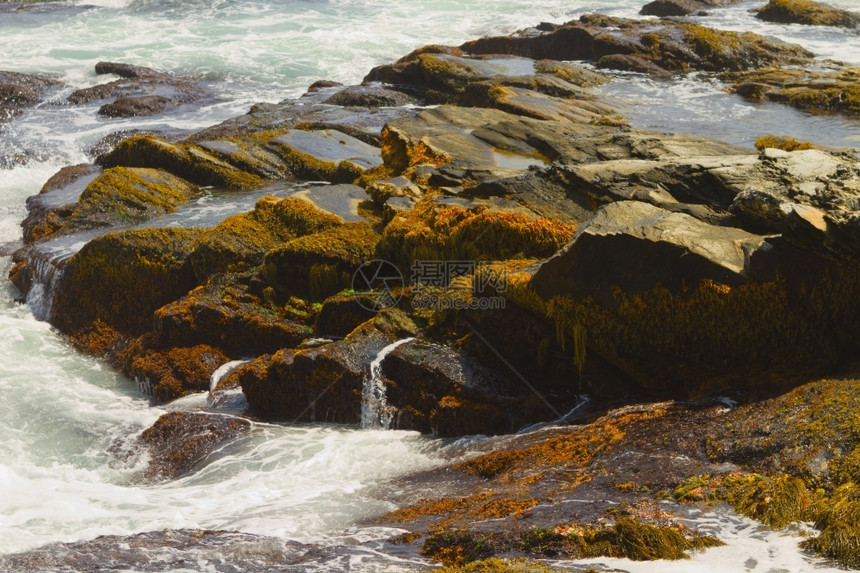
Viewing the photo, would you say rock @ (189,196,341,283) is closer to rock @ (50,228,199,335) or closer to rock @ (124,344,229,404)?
rock @ (50,228,199,335)

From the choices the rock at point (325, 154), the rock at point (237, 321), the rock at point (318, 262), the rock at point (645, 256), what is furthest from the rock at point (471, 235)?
the rock at point (325, 154)

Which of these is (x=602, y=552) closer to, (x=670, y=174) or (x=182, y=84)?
(x=670, y=174)

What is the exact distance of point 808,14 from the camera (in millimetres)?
27141

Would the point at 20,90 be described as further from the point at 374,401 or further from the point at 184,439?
the point at 374,401

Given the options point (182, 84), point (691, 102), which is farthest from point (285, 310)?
point (182, 84)

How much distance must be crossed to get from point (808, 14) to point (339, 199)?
21.7 metres

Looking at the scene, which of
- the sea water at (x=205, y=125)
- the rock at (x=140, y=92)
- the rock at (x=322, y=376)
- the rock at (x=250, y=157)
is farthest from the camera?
the rock at (x=140, y=92)

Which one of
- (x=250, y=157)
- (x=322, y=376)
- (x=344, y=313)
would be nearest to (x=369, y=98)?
(x=250, y=157)

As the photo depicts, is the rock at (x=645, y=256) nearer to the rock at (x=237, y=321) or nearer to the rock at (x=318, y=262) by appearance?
the rock at (x=318, y=262)

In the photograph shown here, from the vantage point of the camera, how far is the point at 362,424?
8.78 meters

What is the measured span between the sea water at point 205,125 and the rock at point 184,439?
177 mm

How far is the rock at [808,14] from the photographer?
26.8 m
